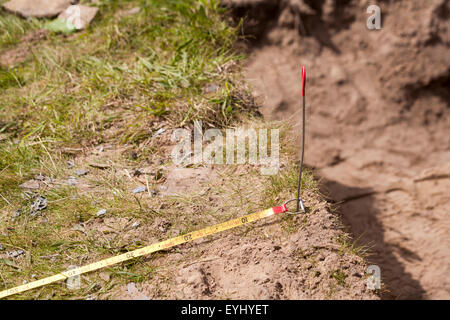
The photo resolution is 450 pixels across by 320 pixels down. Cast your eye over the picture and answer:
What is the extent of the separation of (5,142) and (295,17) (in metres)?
2.64

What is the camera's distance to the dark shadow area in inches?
113

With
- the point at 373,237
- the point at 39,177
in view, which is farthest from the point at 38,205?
the point at 373,237

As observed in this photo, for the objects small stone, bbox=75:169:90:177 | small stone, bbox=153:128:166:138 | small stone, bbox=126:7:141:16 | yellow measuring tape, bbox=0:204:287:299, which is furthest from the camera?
small stone, bbox=126:7:141:16

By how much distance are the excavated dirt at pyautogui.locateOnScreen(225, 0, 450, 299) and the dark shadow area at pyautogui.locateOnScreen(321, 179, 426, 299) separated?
0.5 inches

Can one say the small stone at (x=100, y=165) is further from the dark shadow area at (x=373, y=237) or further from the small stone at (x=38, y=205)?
the dark shadow area at (x=373, y=237)

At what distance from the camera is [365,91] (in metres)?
3.85

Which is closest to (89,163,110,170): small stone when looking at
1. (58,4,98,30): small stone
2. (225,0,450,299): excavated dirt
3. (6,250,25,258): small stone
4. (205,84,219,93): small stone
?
(6,250,25,258): small stone

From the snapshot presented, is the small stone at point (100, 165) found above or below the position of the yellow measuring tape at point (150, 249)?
above

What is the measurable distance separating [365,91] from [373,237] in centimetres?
144

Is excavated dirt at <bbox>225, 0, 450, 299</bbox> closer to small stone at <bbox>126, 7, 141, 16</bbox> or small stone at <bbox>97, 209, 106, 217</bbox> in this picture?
small stone at <bbox>126, 7, 141, 16</bbox>

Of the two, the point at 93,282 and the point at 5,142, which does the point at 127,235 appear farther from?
the point at 5,142

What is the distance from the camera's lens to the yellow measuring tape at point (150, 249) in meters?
2.12

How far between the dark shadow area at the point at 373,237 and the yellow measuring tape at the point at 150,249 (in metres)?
0.58

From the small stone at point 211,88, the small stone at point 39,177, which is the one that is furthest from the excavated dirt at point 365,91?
the small stone at point 39,177
